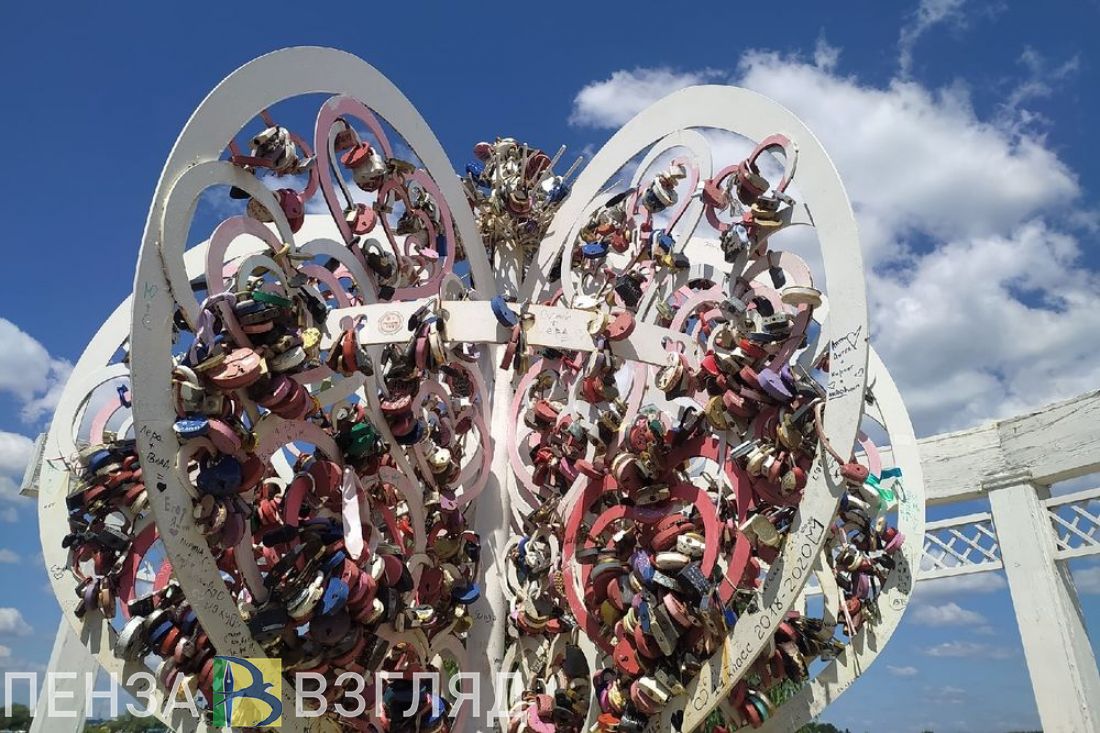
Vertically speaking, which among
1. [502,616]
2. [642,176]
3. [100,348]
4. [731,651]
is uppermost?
[642,176]

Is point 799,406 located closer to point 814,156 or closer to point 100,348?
point 814,156

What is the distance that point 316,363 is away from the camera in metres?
5.07

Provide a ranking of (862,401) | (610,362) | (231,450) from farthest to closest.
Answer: (610,362) < (862,401) < (231,450)

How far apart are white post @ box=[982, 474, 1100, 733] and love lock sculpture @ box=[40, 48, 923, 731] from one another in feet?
8.22

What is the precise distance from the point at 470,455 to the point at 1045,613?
6706 mm

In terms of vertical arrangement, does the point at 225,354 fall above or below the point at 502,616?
above

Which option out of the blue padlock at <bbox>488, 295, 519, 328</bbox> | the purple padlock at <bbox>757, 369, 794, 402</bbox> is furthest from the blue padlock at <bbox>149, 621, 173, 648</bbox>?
the purple padlock at <bbox>757, 369, 794, 402</bbox>

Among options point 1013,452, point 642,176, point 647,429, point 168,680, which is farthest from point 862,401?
point 1013,452

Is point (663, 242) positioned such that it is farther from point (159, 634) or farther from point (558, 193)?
point (159, 634)

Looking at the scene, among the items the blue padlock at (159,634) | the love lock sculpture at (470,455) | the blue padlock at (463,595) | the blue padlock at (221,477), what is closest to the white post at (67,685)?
the love lock sculpture at (470,455)

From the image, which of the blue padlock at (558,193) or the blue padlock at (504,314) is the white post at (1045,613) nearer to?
the blue padlock at (558,193)

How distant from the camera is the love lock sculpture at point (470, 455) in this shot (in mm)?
4348

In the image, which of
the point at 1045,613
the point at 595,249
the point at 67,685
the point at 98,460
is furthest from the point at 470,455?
the point at 67,685

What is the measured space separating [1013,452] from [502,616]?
6845 millimetres
